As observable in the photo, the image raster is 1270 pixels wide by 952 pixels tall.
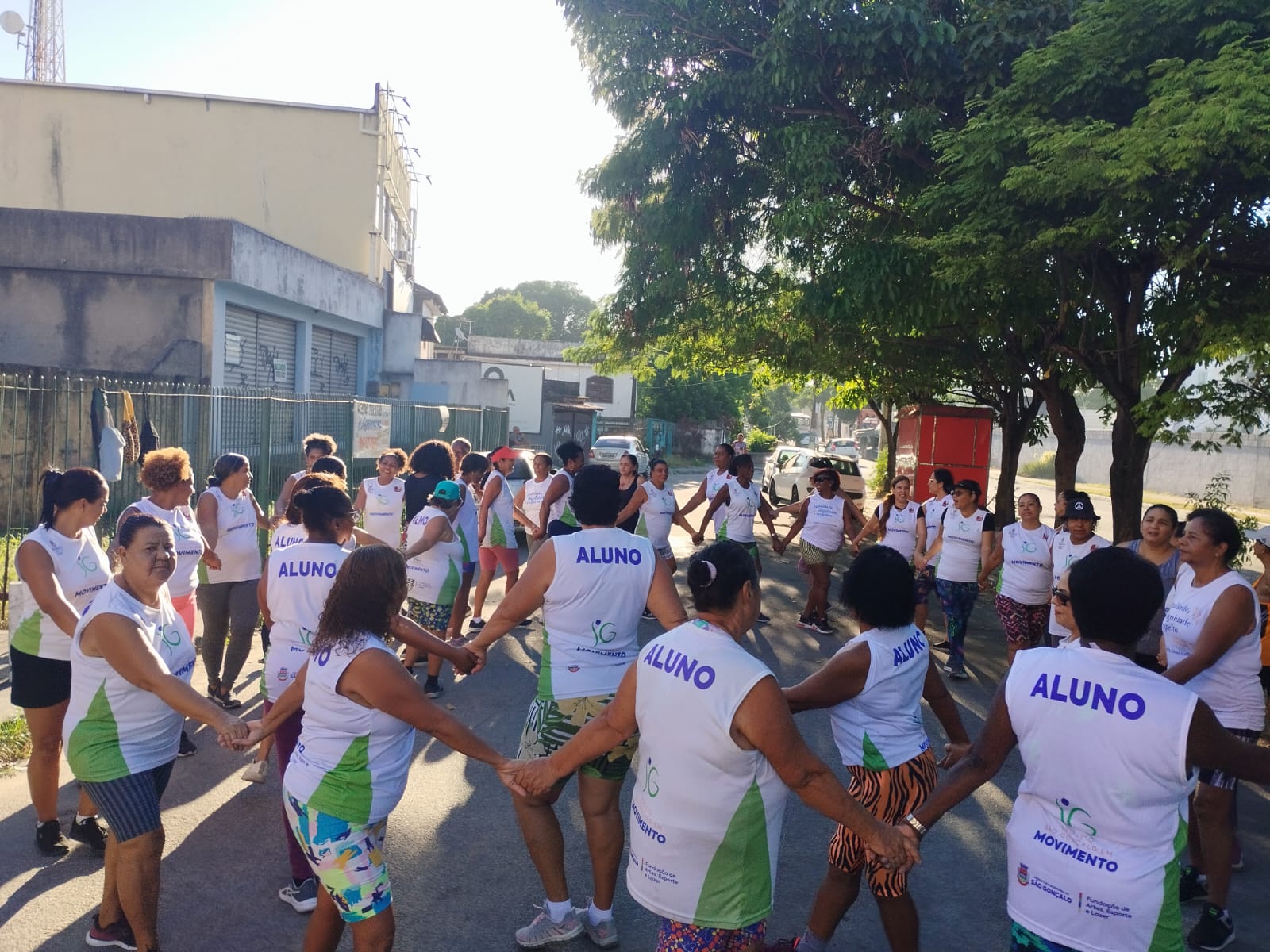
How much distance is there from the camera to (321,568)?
13.6 feet

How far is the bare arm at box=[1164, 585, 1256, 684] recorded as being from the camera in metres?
4.11

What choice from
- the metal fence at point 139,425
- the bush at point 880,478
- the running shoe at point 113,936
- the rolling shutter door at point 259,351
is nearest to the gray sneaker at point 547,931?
the running shoe at point 113,936

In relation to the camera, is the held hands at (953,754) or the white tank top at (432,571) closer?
the held hands at (953,754)

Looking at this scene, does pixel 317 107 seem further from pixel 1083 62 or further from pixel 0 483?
pixel 1083 62

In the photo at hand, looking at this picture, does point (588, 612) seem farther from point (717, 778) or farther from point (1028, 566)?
point (1028, 566)

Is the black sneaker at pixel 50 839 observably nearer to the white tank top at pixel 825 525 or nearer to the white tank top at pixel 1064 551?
the white tank top at pixel 1064 551

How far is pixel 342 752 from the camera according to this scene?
10.1 ft

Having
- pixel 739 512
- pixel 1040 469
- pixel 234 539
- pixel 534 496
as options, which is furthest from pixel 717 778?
pixel 1040 469

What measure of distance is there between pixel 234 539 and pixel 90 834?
2.20 meters

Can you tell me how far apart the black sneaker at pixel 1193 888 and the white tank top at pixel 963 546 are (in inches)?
161

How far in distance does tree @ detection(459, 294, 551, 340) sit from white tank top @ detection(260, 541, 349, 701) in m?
77.3

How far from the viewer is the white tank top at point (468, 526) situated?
766cm

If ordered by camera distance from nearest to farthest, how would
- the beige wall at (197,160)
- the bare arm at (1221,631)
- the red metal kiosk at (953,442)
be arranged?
the bare arm at (1221,631), the red metal kiosk at (953,442), the beige wall at (197,160)

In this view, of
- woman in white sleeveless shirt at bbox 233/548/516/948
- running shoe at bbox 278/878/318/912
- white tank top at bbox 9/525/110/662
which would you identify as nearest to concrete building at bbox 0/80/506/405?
white tank top at bbox 9/525/110/662
